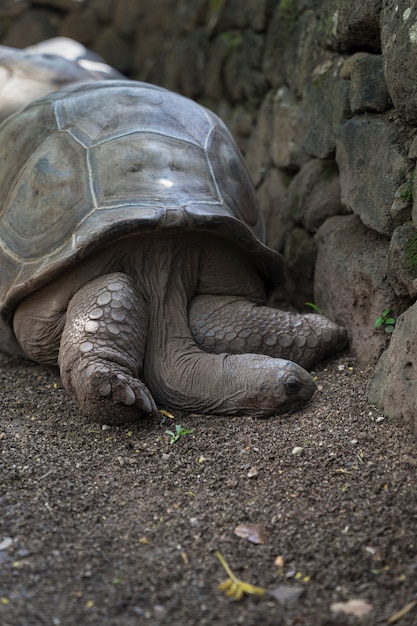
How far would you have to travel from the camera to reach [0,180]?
3502 mm

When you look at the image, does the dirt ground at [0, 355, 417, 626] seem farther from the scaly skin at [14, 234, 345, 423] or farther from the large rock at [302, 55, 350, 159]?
the large rock at [302, 55, 350, 159]

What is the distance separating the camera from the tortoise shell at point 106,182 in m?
3.10

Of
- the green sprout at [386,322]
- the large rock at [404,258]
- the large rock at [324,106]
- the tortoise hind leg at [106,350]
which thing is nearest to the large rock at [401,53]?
the large rock at [404,258]

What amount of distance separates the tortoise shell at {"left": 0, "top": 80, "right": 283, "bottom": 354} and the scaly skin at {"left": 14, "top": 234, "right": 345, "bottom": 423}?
0.43 feet

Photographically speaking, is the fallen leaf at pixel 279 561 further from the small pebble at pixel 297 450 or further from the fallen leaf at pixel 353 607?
the small pebble at pixel 297 450

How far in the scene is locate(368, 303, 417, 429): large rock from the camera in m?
2.56

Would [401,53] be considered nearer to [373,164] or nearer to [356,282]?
[373,164]

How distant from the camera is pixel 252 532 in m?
2.14

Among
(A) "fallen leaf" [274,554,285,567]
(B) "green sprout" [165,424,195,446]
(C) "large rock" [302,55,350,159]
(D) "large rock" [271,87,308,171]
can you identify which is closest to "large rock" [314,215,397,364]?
(C) "large rock" [302,55,350,159]

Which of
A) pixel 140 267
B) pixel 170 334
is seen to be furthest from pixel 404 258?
pixel 140 267

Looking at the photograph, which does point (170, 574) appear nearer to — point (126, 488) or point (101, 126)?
point (126, 488)

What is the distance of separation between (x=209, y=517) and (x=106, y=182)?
1.52m

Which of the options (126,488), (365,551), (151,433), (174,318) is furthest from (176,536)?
(174,318)

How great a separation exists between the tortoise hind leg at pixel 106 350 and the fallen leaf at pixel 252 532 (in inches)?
29.5
